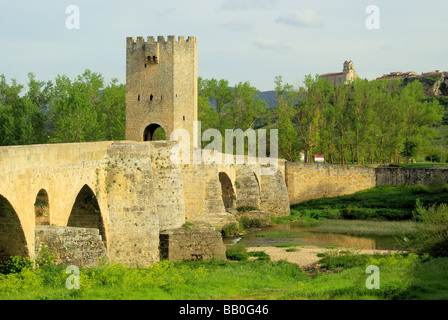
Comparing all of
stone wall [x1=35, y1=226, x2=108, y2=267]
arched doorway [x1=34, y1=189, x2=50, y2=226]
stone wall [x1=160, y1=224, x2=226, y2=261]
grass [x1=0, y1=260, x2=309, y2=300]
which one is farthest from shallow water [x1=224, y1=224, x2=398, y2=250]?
arched doorway [x1=34, y1=189, x2=50, y2=226]

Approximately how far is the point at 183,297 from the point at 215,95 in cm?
4190

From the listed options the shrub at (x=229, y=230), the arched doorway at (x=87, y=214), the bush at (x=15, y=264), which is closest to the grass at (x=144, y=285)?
the bush at (x=15, y=264)

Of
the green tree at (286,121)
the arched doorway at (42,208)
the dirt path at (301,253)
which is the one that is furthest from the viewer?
the green tree at (286,121)

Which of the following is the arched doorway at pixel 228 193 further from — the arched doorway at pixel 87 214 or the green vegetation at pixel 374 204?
the arched doorway at pixel 87 214

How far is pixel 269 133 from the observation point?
5412 cm

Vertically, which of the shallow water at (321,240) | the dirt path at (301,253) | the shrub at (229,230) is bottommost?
the shallow water at (321,240)

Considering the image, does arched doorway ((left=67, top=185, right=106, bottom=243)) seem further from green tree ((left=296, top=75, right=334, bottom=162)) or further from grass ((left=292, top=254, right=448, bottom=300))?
green tree ((left=296, top=75, right=334, bottom=162))

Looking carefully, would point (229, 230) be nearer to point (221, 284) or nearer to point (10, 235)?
point (221, 284)

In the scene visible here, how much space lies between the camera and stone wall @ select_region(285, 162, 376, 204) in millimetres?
45094

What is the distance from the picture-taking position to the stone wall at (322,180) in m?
45.1

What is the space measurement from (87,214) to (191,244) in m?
4.82

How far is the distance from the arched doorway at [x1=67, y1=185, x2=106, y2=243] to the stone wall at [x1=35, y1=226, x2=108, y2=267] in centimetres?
345

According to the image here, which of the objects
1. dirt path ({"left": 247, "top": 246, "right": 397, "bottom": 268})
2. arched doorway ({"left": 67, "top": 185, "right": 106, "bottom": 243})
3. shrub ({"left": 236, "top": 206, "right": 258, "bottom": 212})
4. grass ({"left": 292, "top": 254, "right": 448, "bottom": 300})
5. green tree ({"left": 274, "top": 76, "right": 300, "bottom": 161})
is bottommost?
dirt path ({"left": 247, "top": 246, "right": 397, "bottom": 268})

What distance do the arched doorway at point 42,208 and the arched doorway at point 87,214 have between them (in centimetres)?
345
